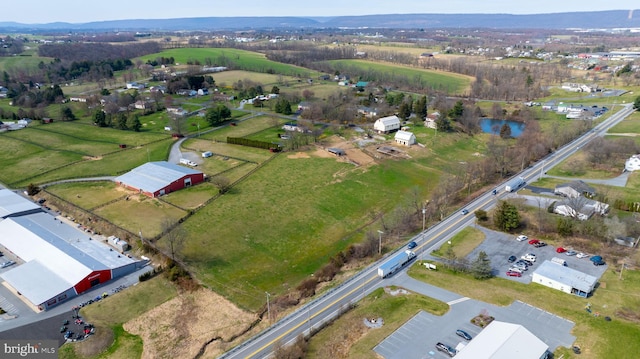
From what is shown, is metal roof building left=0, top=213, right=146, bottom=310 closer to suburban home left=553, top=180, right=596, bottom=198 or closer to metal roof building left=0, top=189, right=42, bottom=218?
metal roof building left=0, top=189, right=42, bottom=218

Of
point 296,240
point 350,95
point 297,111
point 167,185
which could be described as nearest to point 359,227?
point 296,240

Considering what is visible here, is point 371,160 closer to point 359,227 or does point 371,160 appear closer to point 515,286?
point 359,227

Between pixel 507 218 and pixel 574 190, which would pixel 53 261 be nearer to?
pixel 507 218

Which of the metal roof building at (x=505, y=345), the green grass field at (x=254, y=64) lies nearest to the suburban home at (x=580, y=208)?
the metal roof building at (x=505, y=345)
